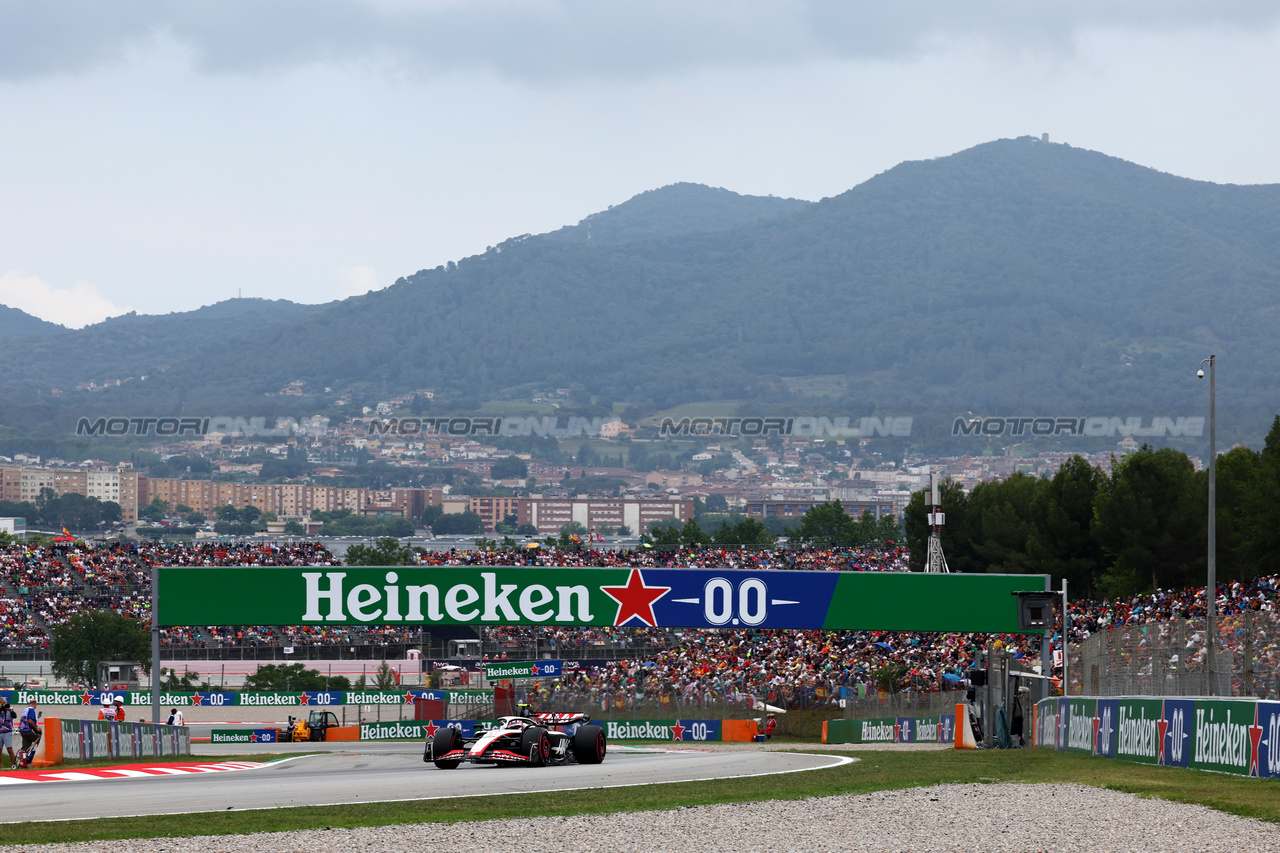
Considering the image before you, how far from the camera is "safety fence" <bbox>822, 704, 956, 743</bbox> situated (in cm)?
3484

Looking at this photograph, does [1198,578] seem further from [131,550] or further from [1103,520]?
[131,550]

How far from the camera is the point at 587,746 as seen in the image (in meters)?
22.0

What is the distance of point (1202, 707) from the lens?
54.7 ft

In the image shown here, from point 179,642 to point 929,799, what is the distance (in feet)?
193

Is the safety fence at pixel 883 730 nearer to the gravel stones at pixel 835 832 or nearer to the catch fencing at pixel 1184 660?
the catch fencing at pixel 1184 660

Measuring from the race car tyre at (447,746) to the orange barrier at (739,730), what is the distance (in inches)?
760

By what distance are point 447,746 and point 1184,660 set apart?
35.7ft

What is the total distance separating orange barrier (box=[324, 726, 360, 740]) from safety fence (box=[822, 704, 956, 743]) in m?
13.4

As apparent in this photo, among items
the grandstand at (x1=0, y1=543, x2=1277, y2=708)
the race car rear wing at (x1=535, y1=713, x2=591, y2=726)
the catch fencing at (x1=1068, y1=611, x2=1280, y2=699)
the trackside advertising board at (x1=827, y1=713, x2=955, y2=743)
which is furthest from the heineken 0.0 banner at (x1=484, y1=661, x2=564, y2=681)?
the race car rear wing at (x1=535, y1=713, x2=591, y2=726)

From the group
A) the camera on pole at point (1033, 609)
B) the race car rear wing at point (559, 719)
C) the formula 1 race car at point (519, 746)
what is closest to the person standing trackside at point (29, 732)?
the formula 1 race car at point (519, 746)

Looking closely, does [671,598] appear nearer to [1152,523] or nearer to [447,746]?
[447,746]

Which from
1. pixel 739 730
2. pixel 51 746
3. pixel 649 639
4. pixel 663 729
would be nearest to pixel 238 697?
pixel 663 729

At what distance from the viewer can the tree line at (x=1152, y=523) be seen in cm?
5244

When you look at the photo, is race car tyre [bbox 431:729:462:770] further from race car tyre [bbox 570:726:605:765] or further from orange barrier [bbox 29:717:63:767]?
orange barrier [bbox 29:717:63:767]
